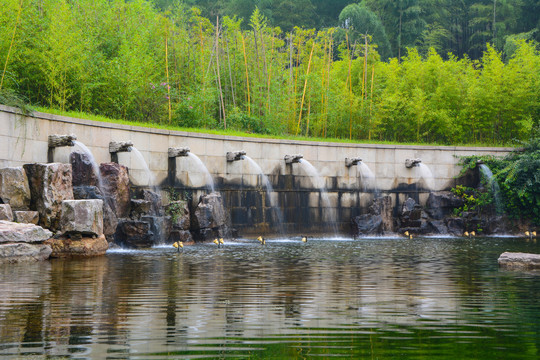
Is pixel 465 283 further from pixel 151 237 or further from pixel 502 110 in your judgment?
pixel 502 110

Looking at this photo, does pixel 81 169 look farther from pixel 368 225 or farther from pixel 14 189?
pixel 368 225

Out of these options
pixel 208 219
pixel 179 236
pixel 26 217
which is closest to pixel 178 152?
pixel 208 219

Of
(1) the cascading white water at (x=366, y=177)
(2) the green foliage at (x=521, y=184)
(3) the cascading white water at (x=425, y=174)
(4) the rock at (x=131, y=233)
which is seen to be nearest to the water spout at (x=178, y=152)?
(4) the rock at (x=131, y=233)

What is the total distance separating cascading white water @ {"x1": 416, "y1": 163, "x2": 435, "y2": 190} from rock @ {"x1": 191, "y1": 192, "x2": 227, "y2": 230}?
7.26 meters

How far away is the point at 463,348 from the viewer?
4031mm

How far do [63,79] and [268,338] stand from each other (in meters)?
13.2

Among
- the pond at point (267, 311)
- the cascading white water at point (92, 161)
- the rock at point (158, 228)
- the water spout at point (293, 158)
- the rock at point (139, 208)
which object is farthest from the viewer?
the water spout at point (293, 158)

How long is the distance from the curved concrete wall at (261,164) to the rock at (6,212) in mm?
2352

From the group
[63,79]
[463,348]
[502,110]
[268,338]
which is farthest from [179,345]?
[502,110]

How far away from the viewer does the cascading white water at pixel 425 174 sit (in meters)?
20.8

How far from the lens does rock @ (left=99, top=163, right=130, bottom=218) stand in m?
14.4

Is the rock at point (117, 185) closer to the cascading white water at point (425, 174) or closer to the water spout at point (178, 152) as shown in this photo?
the water spout at point (178, 152)

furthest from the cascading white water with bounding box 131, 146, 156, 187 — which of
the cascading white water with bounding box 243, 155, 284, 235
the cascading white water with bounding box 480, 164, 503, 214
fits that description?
the cascading white water with bounding box 480, 164, 503, 214

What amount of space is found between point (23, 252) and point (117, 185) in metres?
4.65
